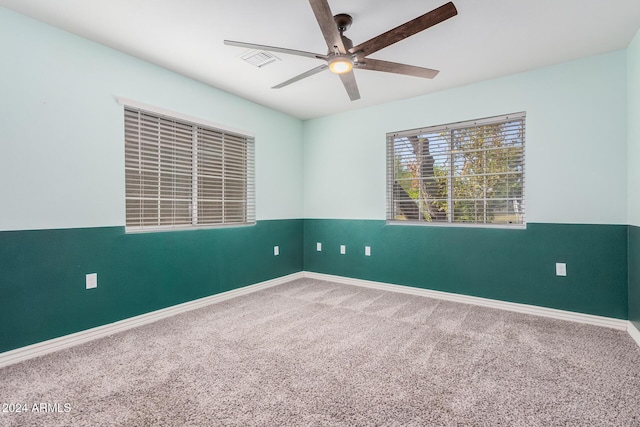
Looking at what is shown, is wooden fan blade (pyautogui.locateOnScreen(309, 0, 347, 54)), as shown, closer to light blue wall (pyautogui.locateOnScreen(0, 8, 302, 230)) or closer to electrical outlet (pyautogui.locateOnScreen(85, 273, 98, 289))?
light blue wall (pyautogui.locateOnScreen(0, 8, 302, 230))

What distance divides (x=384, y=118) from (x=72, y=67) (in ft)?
11.6

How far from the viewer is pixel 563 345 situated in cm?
247

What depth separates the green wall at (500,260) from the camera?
9.62 feet

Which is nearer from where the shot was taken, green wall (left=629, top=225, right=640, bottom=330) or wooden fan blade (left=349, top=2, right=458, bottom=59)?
wooden fan blade (left=349, top=2, right=458, bottom=59)

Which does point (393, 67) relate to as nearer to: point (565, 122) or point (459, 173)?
point (459, 173)

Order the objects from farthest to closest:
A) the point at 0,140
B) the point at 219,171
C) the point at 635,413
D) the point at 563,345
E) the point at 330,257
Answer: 1. the point at 330,257
2. the point at 219,171
3. the point at 563,345
4. the point at 0,140
5. the point at 635,413

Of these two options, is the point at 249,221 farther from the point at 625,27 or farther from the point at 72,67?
the point at 625,27

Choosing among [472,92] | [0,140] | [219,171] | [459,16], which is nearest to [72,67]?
[0,140]

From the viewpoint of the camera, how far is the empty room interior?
1907 mm

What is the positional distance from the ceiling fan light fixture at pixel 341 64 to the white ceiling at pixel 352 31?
1.19 ft

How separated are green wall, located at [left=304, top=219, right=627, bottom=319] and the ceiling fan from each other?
2129 mm

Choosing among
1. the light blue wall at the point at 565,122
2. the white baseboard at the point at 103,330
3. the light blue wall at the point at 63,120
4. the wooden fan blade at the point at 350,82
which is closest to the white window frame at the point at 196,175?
the light blue wall at the point at 63,120

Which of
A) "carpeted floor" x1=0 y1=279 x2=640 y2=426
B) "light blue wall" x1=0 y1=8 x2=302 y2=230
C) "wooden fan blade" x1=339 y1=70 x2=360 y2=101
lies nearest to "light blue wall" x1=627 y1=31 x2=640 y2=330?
"carpeted floor" x1=0 y1=279 x2=640 y2=426

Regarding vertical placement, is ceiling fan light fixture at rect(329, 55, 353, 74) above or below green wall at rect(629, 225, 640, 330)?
above
